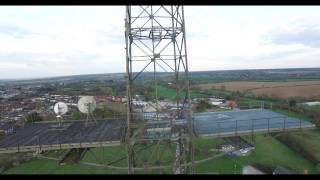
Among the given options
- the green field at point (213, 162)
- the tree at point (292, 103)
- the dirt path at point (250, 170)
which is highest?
the tree at point (292, 103)

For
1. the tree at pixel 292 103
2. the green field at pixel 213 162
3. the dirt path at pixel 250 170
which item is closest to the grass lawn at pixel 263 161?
the green field at pixel 213 162

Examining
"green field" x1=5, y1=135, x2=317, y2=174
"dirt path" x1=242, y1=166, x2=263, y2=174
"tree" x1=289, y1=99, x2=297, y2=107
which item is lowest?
"green field" x1=5, y1=135, x2=317, y2=174

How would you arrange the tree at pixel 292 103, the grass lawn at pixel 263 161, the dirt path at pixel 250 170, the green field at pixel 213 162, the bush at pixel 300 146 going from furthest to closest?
the tree at pixel 292 103 → the bush at pixel 300 146 → the green field at pixel 213 162 → the grass lawn at pixel 263 161 → the dirt path at pixel 250 170

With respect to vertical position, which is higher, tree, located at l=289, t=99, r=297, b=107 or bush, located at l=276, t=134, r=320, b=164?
tree, located at l=289, t=99, r=297, b=107

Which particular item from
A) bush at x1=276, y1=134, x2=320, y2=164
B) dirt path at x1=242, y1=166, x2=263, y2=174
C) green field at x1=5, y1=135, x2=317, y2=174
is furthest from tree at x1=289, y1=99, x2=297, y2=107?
dirt path at x1=242, y1=166, x2=263, y2=174

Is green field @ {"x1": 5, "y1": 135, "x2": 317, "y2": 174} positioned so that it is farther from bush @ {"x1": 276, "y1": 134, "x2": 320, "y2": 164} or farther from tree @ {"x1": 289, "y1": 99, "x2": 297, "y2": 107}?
tree @ {"x1": 289, "y1": 99, "x2": 297, "y2": 107}

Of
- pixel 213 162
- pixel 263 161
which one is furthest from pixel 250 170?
pixel 213 162

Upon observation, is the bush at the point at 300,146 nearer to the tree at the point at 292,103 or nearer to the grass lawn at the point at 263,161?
the grass lawn at the point at 263,161

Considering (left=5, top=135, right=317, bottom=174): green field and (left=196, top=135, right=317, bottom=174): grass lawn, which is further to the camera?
(left=5, top=135, right=317, bottom=174): green field
